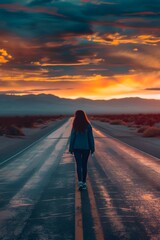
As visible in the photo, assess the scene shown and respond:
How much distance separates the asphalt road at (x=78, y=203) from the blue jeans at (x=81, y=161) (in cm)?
37

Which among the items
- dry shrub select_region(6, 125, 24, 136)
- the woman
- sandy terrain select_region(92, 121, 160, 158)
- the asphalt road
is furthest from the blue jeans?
dry shrub select_region(6, 125, 24, 136)

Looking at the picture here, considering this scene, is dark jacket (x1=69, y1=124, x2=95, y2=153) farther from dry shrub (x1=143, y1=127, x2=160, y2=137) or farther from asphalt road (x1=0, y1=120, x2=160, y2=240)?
dry shrub (x1=143, y1=127, x2=160, y2=137)

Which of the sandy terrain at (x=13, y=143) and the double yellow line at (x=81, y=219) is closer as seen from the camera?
the double yellow line at (x=81, y=219)

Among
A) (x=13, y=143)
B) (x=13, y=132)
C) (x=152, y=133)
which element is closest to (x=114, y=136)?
(x=152, y=133)

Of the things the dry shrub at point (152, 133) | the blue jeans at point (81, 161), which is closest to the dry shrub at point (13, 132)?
the dry shrub at point (152, 133)

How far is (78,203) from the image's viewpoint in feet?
30.9

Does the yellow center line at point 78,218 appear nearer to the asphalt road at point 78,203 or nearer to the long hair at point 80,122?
the asphalt road at point 78,203

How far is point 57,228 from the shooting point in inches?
289

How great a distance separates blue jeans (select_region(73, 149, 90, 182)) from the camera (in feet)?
37.2

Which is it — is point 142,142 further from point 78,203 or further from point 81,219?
point 81,219

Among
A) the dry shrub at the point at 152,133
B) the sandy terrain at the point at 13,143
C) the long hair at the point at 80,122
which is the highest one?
the long hair at the point at 80,122

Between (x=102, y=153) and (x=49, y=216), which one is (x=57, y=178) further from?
(x=102, y=153)

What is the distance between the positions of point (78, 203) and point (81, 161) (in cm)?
217

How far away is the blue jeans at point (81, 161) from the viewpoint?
447 inches
